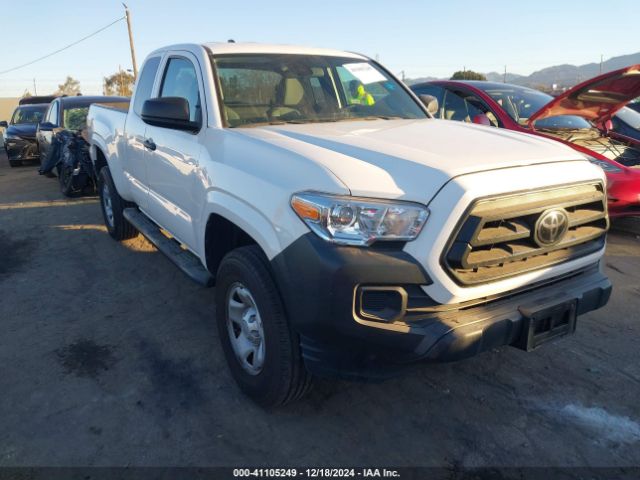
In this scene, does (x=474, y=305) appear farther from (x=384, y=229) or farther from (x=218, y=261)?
(x=218, y=261)

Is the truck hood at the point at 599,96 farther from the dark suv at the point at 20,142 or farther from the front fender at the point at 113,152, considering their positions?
the dark suv at the point at 20,142

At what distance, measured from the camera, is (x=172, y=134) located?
12.1ft

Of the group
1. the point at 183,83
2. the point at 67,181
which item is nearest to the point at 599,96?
the point at 183,83

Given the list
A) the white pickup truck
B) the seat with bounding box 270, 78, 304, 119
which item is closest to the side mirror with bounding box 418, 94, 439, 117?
the white pickup truck

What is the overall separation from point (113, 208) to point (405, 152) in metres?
4.29

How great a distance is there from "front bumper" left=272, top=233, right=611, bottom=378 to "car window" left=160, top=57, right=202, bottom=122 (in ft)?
5.23

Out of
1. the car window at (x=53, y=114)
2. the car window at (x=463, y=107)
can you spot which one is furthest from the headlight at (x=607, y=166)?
the car window at (x=53, y=114)

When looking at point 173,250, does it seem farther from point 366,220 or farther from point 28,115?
point 28,115

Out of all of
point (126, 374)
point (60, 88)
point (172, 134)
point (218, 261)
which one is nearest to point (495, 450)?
point (218, 261)

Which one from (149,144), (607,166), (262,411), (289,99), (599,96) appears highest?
(289,99)

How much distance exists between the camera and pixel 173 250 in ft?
13.4

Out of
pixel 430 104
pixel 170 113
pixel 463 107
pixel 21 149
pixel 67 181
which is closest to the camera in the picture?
pixel 170 113

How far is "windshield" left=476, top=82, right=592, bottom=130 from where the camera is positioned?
6.74 metres

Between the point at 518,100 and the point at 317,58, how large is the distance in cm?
405
